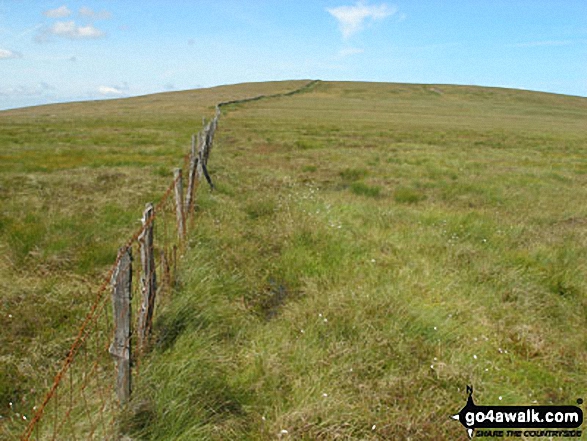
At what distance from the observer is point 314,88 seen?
347 feet

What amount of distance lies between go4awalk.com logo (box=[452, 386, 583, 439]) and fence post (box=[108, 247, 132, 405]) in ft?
8.15

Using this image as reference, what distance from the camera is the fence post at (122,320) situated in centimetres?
267

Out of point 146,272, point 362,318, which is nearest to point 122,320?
A: point 146,272

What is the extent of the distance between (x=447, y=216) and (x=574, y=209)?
425cm

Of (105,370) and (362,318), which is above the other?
(362,318)

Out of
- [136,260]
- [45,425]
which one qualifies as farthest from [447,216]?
[45,425]

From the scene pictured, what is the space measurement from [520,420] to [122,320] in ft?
10.3

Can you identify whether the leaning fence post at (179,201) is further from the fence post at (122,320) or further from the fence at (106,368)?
the fence post at (122,320)

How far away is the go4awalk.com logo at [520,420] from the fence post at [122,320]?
8.15 ft

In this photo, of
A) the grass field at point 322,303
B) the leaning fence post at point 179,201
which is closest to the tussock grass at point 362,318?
the grass field at point 322,303

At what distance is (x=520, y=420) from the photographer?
10.9 ft

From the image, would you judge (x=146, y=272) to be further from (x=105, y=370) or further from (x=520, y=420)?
(x=520, y=420)

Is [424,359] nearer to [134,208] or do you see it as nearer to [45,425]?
[45,425]

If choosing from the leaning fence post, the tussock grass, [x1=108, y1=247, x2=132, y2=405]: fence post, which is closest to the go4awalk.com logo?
the tussock grass
